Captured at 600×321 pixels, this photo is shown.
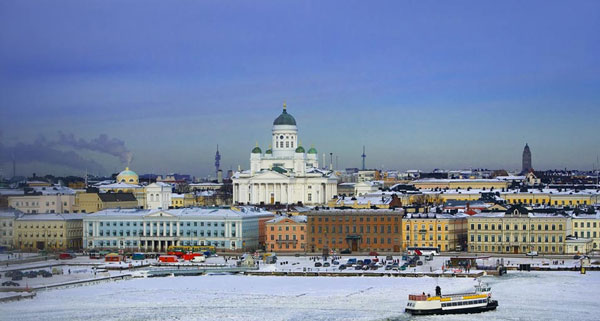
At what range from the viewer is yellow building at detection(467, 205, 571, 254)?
65562mm

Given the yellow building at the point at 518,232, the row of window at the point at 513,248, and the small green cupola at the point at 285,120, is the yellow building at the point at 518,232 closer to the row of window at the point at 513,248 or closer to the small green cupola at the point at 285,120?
the row of window at the point at 513,248

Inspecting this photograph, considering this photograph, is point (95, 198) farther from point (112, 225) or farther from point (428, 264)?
point (428, 264)

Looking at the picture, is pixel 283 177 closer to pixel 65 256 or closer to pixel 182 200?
pixel 182 200

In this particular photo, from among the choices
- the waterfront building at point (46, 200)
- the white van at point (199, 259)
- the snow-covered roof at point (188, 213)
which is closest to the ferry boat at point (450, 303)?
the white van at point (199, 259)

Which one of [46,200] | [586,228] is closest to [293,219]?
[586,228]

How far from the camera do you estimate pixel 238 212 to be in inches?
2808

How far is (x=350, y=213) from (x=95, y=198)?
2468 centimetres

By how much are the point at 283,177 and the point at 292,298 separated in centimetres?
5386

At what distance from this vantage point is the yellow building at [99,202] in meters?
86.5

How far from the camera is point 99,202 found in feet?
287

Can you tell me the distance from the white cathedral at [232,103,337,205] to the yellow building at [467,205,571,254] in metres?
32.4

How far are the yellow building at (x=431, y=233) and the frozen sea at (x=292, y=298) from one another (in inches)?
458

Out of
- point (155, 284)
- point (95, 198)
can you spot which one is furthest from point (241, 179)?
point (155, 284)

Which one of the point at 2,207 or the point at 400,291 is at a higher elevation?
the point at 2,207
